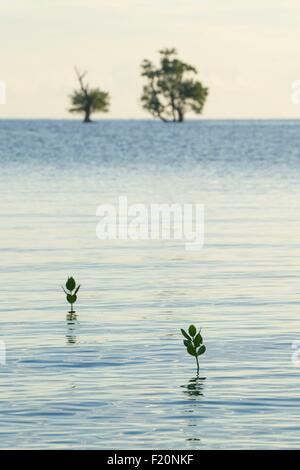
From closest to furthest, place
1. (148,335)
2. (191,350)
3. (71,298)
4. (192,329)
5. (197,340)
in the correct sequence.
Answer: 1. (192,329)
2. (197,340)
3. (191,350)
4. (148,335)
5. (71,298)

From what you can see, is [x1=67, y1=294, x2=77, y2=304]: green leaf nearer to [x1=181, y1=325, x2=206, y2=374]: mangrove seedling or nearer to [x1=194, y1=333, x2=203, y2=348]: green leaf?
[x1=181, y1=325, x2=206, y2=374]: mangrove seedling

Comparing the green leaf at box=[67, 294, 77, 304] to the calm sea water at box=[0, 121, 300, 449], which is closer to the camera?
the calm sea water at box=[0, 121, 300, 449]

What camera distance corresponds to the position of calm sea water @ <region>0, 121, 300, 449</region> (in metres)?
13.6

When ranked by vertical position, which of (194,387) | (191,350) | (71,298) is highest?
(71,298)

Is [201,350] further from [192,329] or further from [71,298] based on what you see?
[71,298]

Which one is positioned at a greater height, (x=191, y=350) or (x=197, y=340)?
(x=197, y=340)

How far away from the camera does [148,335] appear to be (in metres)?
18.6

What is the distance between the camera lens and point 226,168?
79.2 m

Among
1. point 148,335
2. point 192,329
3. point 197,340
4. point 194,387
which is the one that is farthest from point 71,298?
point 194,387

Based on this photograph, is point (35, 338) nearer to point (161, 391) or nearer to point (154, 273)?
point (161, 391)

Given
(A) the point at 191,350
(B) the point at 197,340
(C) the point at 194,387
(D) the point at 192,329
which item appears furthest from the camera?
(A) the point at 191,350

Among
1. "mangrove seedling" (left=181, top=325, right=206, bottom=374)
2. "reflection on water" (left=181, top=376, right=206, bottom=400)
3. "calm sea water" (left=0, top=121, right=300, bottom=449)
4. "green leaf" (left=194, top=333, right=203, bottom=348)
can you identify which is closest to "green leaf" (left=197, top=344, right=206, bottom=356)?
"mangrove seedling" (left=181, top=325, right=206, bottom=374)

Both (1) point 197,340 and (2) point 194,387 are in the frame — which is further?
(1) point 197,340

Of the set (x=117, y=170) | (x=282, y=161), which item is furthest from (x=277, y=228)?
(x=282, y=161)
